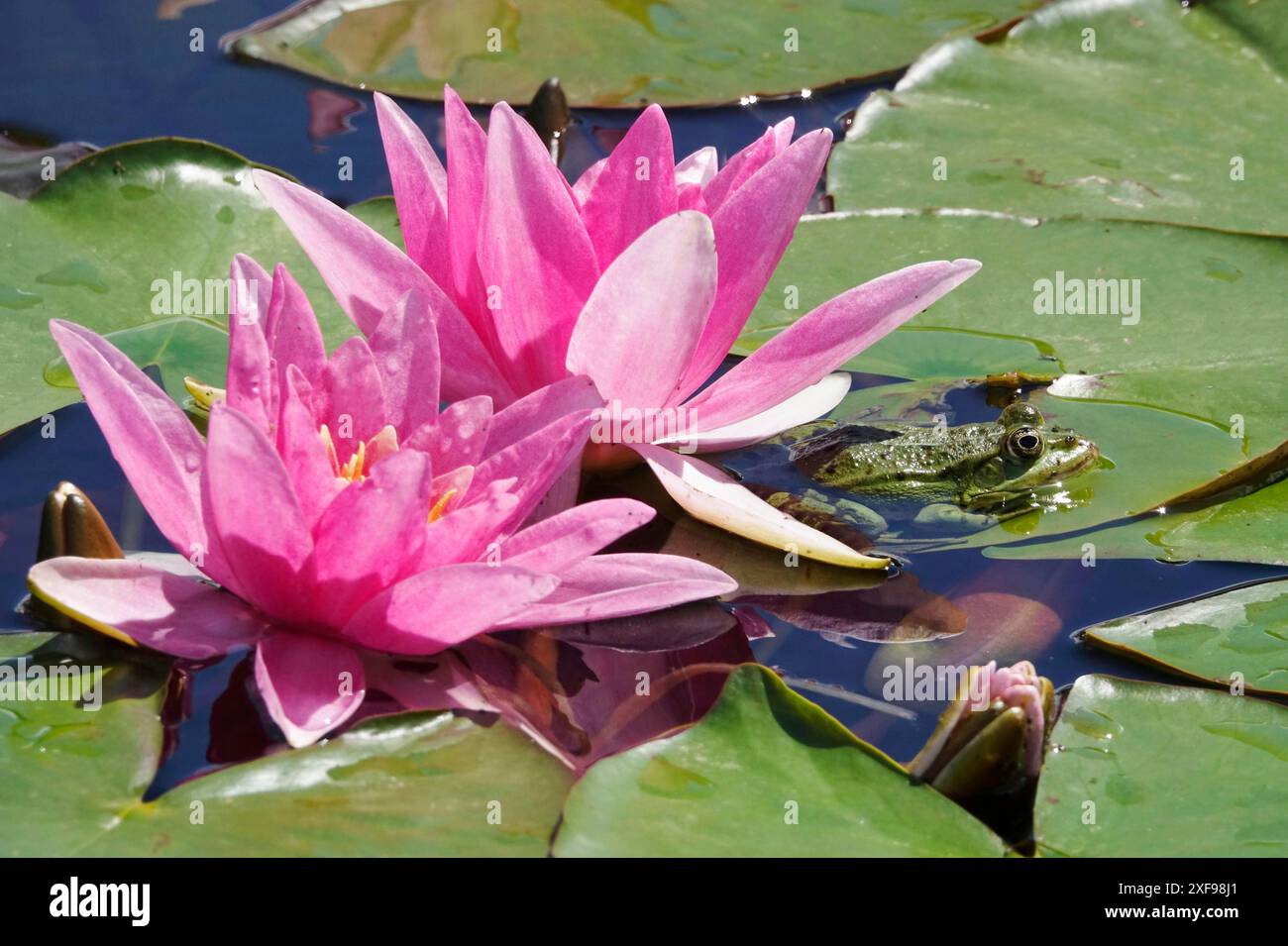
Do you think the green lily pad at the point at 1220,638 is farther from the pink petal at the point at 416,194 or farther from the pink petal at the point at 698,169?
the pink petal at the point at 416,194

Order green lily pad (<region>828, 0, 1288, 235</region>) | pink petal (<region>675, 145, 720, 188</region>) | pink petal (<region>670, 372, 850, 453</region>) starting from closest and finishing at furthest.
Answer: pink petal (<region>670, 372, 850, 453</region>) → pink petal (<region>675, 145, 720, 188</region>) → green lily pad (<region>828, 0, 1288, 235</region>)

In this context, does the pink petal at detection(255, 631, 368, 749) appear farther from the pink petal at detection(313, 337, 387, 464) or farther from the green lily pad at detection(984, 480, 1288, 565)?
the green lily pad at detection(984, 480, 1288, 565)

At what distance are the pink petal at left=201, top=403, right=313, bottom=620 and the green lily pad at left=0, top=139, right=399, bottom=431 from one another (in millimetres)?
979

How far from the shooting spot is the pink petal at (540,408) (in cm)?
215

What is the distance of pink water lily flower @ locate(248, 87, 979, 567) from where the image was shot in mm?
2162

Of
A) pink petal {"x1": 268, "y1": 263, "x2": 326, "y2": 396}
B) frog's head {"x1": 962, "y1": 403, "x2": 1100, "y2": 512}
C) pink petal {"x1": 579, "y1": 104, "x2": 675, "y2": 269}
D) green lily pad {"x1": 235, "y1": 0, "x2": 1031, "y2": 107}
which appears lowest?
frog's head {"x1": 962, "y1": 403, "x2": 1100, "y2": 512}

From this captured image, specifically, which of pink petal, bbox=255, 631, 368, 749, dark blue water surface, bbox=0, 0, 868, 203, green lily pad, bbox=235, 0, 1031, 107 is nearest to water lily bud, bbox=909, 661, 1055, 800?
pink petal, bbox=255, 631, 368, 749

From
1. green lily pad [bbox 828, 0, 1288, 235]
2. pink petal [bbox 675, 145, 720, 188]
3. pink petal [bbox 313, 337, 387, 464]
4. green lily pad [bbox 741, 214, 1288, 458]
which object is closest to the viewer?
pink petal [bbox 313, 337, 387, 464]

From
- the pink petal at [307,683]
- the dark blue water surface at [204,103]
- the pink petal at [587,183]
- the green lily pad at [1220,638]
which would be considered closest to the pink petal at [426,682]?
the pink petal at [307,683]

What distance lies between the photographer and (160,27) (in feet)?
14.7
